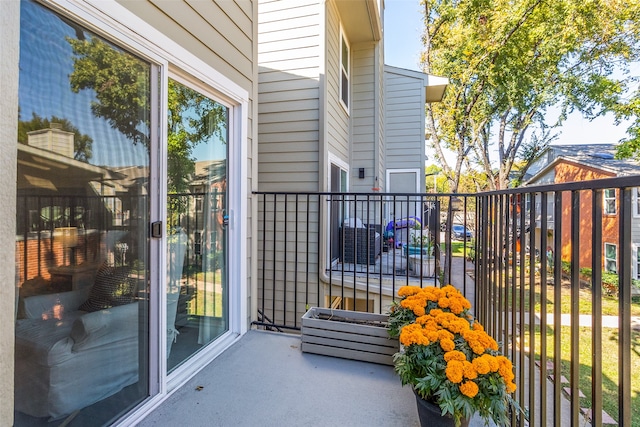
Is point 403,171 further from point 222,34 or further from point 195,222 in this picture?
point 195,222

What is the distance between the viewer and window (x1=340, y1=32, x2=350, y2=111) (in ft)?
16.2

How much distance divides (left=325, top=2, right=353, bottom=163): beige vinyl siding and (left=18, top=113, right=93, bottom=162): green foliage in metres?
2.97

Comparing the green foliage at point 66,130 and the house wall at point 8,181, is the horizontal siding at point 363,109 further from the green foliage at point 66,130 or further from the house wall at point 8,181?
the house wall at point 8,181

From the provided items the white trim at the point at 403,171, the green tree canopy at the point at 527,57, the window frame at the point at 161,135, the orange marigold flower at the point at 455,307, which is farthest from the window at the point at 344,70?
the green tree canopy at the point at 527,57

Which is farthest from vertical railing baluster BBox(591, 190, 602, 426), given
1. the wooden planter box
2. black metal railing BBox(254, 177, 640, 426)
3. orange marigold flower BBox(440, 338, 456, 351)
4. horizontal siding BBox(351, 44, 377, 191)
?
horizontal siding BBox(351, 44, 377, 191)

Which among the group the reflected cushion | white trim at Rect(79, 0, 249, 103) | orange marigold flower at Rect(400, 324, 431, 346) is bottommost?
orange marigold flower at Rect(400, 324, 431, 346)

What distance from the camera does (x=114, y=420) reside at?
1.45 m

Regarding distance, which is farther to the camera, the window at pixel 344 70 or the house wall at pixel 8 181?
the window at pixel 344 70

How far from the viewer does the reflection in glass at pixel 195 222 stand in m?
1.82

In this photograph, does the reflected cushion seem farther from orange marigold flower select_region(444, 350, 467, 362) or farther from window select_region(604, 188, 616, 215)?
window select_region(604, 188, 616, 215)

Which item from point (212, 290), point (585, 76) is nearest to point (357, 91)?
point (212, 290)

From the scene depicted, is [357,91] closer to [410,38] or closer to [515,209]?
[515,209]

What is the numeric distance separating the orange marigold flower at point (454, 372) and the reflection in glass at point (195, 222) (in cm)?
144

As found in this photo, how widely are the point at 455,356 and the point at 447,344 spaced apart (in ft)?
0.26
